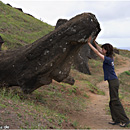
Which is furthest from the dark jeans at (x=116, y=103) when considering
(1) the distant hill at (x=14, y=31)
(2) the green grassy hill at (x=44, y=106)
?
(1) the distant hill at (x=14, y=31)

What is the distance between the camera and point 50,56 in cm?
750

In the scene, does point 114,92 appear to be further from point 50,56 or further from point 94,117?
point 50,56

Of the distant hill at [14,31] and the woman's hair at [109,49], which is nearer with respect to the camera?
the woman's hair at [109,49]

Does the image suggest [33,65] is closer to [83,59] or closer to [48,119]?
[48,119]

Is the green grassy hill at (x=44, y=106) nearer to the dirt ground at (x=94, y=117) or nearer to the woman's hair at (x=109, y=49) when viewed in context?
the dirt ground at (x=94, y=117)

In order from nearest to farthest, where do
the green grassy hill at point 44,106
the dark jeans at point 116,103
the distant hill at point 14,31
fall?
the green grassy hill at point 44,106
the dark jeans at point 116,103
the distant hill at point 14,31

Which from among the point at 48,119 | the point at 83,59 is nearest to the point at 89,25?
the point at 48,119

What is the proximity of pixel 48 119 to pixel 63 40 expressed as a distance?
2.91m

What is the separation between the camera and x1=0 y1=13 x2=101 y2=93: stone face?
7219 millimetres

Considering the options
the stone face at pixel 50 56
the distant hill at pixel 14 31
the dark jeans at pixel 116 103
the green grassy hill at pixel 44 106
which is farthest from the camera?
the distant hill at pixel 14 31

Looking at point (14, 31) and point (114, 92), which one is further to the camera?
point (14, 31)

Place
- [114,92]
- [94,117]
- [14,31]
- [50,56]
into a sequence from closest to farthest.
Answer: [114,92] < [50,56] < [94,117] < [14,31]

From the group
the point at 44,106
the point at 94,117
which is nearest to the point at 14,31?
the point at 44,106

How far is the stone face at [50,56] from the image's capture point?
722 centimetres
